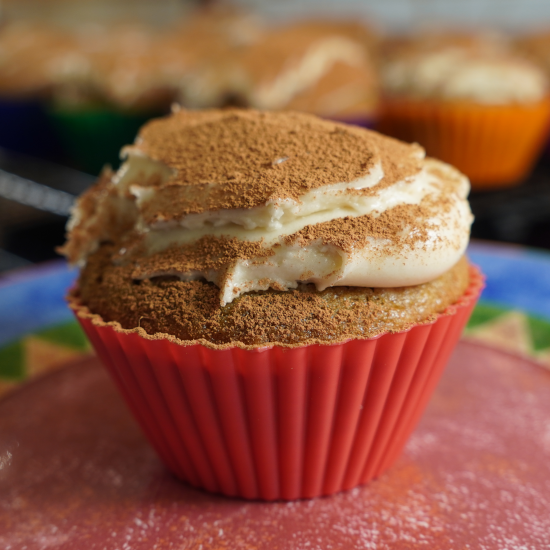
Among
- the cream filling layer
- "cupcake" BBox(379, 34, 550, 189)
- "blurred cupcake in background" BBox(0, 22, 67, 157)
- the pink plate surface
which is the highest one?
the cream filling layer

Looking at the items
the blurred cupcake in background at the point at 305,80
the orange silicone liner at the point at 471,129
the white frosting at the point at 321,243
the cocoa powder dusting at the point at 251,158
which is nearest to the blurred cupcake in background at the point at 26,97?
the blurred cupcake in background at the point at 305,80

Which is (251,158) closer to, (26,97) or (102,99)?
(102,99)

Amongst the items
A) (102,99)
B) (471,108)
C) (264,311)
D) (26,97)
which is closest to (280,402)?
(264,311)

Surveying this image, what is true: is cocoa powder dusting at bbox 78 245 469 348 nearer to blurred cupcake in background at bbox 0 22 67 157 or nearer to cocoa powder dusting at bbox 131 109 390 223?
cocoa powder dusting at bbox 131 109 390 223

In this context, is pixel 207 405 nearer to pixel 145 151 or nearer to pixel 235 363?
pixel 235 363

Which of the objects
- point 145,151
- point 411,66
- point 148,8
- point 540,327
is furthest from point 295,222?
point 148,8

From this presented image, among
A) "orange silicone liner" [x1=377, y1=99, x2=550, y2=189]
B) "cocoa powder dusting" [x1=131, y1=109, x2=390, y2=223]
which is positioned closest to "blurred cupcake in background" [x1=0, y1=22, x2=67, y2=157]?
"orange silicone liner" [x1=377, y1=99, x2=550, y2=189]
